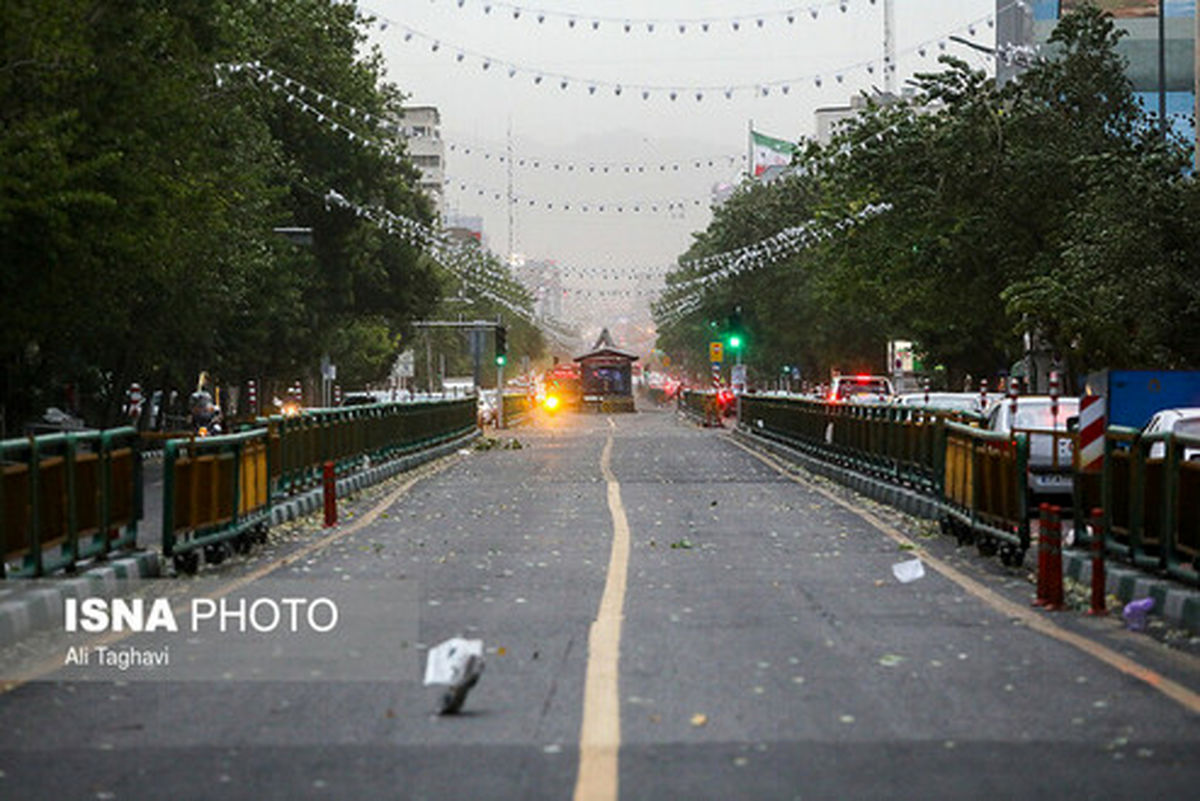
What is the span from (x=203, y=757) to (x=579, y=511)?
1737 centimetres

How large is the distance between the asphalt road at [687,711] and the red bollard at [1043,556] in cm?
48

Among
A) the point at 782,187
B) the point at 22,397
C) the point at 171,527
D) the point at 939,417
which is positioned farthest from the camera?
the point at 782,187

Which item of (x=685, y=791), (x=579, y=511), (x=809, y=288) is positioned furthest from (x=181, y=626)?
(x=809, y=288)

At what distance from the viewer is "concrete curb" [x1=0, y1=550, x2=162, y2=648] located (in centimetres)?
1305

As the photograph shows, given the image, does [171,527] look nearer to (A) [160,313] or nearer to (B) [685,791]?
(B) [685,791]

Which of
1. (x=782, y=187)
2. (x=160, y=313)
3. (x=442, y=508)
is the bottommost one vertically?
(x=442, y=508)

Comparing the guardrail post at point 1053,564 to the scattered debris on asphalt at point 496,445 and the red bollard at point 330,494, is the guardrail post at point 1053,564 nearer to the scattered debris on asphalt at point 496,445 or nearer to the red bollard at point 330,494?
the red bollard at point 330,494

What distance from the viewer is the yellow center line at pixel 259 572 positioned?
11.3 metres

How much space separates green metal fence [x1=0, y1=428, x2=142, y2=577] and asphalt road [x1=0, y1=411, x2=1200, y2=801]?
129 cm

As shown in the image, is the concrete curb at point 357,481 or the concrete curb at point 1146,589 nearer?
the concrete curb at point 1146,589

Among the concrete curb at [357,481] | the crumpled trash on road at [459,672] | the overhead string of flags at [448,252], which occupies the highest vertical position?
the overhead string of flags at [448,252]

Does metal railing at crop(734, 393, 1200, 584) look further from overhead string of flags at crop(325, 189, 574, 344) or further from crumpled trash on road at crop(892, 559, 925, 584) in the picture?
overhead string of flags at crop(325, 189, 574, 344)

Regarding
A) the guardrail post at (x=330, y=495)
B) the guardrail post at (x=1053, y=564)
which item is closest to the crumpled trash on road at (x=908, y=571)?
the guardrail post at (x=1053, y=564)

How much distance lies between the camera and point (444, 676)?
397 inches
